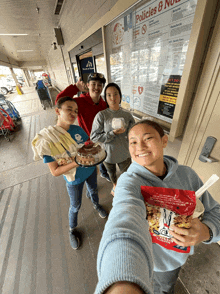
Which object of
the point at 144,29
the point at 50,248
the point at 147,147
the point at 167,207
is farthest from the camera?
the point at 50,248

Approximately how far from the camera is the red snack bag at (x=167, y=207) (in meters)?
0.52

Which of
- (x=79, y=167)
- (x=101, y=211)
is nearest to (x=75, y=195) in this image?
(x=79, y=167)

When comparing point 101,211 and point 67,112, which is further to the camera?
point 101,211

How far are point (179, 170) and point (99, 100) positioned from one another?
1693 mm

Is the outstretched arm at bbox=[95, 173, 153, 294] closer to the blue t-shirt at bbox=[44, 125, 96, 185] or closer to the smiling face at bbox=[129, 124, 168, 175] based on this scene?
the smiling face at bbox=[129, 124, 168, 175]

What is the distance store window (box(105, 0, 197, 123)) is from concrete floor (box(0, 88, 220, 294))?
2.19ft

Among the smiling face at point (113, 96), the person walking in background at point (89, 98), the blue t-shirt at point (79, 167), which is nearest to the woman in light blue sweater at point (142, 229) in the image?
the blue t-shirt at point (79, 167)

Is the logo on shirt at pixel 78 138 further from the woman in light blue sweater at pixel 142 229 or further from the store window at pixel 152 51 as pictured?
the store window at pixel 152 51

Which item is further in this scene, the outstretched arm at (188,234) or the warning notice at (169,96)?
the warning notice at (169,96)

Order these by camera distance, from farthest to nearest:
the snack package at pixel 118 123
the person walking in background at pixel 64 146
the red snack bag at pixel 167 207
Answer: the snack package at pixel 118 123
the person walking in background at pixel 64 146
the red snack bag at pixel 167 207

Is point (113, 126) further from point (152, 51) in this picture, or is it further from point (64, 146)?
point (152, 51)

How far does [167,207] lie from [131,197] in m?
0.17

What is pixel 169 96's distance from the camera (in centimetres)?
123

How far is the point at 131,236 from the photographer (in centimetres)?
43
